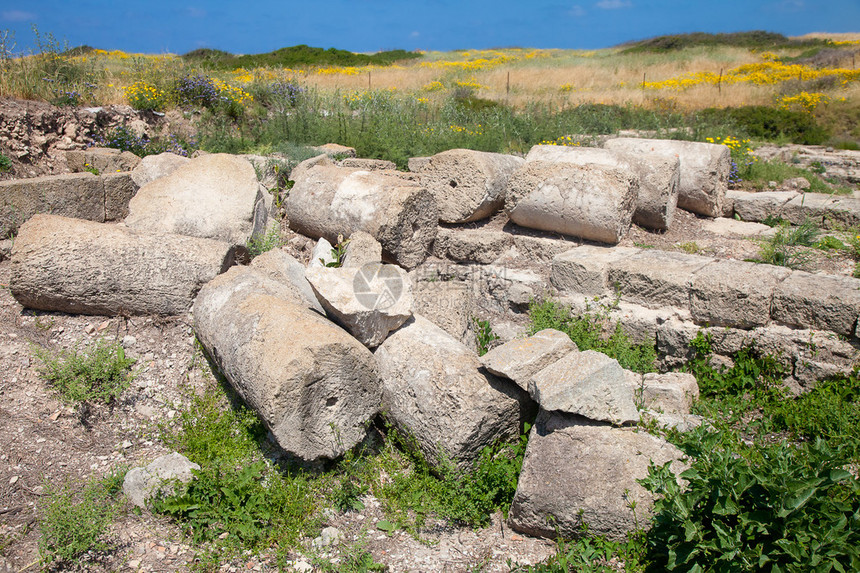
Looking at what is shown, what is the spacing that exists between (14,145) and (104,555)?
19.0ft

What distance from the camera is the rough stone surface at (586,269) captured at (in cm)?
516

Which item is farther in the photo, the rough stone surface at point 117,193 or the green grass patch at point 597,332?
the rough stone surface at point 117,193

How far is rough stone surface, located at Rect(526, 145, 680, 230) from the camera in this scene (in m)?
6.25

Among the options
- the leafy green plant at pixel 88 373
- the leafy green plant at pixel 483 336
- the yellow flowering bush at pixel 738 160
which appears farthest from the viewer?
the yellow flowering bush at pixel 738 160

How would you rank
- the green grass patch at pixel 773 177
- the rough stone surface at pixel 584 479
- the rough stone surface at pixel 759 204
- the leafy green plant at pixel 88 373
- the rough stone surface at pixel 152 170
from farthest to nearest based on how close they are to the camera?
the green grass patch at pixel 773 177
the rough stone surface at pixel 759 204
the rough stone surface at pixel 152 170
the leafy green plant at pixel 88 373
the rough stone surface at pixel 584 479

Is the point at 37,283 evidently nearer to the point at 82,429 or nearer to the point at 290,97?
the point at 82,429

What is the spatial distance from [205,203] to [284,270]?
115 cm

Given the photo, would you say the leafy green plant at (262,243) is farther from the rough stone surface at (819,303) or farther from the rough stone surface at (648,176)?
the rough stone surface at (819,303)

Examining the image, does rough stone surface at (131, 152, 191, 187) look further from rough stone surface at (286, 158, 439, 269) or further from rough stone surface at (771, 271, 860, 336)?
rough stone surface at (771, 271, 860, 336)

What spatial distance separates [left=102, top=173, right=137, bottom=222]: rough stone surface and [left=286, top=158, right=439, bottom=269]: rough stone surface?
177cm

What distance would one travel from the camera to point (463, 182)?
237 inches

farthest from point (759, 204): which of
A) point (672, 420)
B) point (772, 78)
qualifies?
point (772, 78)

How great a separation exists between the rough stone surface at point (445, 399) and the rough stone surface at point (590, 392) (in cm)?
34

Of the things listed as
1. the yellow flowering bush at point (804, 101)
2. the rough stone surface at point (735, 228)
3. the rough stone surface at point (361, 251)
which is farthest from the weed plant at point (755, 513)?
the yellow flowering bush at point (804, 101)
